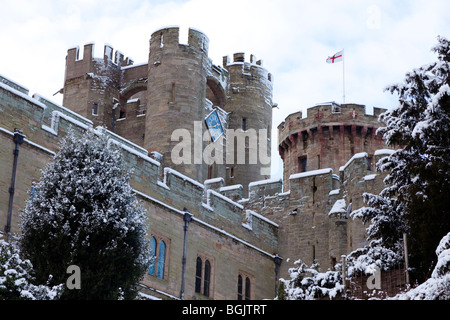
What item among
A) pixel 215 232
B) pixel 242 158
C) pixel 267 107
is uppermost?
pixel 267 107

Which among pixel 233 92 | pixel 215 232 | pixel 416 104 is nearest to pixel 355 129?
pixel 233 92

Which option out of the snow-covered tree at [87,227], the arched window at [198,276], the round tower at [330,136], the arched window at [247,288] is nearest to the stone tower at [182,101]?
the round tower at [330,136]

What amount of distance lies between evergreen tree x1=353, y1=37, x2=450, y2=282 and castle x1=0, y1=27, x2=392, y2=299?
7783mm

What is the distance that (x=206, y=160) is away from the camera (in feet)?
147

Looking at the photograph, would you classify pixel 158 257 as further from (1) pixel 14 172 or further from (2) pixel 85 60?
(2) pixel 85 60

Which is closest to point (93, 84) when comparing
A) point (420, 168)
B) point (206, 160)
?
point (206, 160)

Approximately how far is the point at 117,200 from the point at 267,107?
28747 millimetres

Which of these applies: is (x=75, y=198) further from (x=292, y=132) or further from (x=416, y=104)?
(x=292, y=132)

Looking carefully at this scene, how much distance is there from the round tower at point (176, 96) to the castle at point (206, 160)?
0.18 feet

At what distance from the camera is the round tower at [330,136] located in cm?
4894

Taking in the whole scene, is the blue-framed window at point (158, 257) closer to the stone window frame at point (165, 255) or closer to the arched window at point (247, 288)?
the stone window frame at point (165, 255)

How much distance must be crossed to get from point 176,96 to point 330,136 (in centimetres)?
895

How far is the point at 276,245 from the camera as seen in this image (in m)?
39.8

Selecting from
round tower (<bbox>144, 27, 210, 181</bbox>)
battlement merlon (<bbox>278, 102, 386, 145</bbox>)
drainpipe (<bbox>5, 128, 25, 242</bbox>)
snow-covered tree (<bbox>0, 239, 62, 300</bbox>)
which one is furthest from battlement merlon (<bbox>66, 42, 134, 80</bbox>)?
snow-covered tree (<bbox>0, 239, 62, 300</bbox>)
